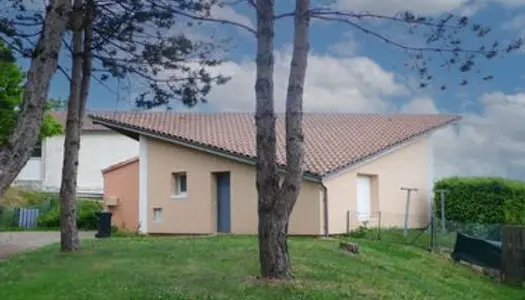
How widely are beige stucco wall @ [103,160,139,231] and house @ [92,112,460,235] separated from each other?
0.05m

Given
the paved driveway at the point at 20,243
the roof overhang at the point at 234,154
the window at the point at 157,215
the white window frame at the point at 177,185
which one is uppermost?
the roof overhang at the point at 234,154

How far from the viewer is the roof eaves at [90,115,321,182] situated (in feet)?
76.2

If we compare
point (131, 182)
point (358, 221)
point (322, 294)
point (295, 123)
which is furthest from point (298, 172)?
point (131, 182)

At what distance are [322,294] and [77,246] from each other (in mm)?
8012

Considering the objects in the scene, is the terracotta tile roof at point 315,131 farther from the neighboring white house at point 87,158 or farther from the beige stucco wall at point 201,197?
the neighboring white house at point 87,158

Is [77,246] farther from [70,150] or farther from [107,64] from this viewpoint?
[107,64]

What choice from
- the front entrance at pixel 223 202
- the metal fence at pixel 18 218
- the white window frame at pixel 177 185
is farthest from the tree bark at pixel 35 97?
the metal fence at pixel 18 218

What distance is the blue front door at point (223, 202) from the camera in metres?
25.6

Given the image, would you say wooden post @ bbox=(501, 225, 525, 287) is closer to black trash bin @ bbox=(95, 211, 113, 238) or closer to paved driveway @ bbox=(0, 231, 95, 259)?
paved driveway @ bbox=(0, 231, 95, 259)

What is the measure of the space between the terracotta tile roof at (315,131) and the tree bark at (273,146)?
10.9 metres

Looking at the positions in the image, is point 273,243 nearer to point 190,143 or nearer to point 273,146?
point 273,146

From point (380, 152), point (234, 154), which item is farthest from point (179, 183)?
point (380, 152)

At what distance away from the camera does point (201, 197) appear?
25.9 m

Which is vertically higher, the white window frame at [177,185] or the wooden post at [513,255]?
the white window frame at [177,185]
